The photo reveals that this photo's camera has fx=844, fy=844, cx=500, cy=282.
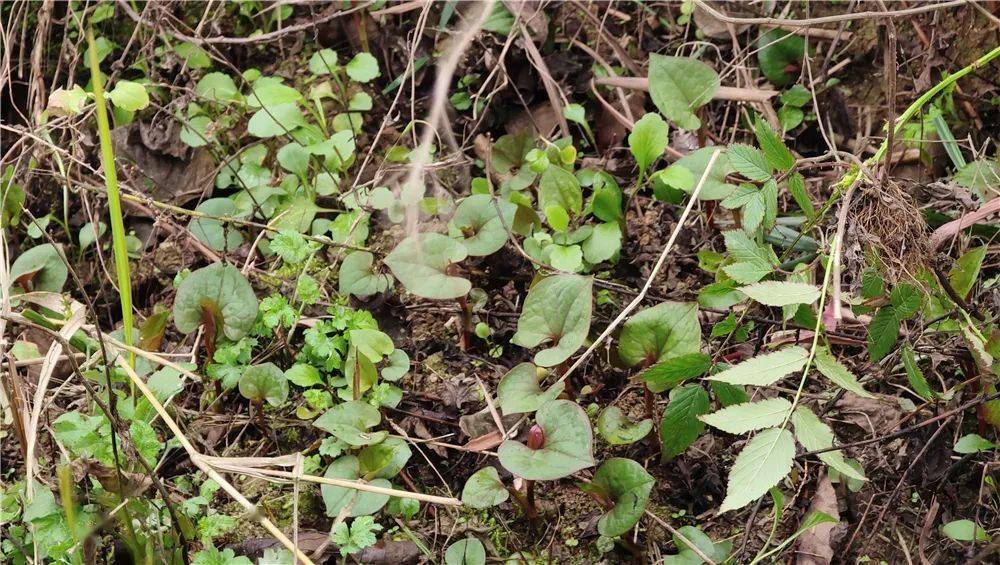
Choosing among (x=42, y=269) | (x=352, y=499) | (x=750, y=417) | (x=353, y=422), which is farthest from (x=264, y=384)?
(x=750, y=417)

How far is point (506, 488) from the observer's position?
1429mm

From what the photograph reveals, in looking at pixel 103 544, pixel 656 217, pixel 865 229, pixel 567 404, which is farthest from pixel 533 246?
pixel 103 544

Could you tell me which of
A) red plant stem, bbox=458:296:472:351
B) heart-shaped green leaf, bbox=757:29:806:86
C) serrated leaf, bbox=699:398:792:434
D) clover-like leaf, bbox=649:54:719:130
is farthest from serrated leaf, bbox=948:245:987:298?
red plant stem, bbox=458:296:472:351

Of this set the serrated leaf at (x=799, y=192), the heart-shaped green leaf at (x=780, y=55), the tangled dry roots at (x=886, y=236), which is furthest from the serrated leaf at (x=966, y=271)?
the heart-shaped green leaf at (x=780, y=55)

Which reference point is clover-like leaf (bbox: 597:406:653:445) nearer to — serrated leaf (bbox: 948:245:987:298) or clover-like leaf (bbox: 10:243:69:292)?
serrated leaf (bbox: 948:245:987:298)

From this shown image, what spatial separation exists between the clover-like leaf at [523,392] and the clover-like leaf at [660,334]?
0.14 meters

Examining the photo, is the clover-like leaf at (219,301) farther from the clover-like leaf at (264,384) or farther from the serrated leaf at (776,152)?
the serrated leaf at (776,152)

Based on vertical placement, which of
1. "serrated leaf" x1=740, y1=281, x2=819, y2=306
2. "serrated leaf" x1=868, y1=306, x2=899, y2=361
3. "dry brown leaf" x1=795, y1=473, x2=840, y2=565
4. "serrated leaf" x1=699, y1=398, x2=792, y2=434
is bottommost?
"dry brown leaf" x1=795, y1=473, x2=840, y2=565

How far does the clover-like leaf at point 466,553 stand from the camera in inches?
54.3

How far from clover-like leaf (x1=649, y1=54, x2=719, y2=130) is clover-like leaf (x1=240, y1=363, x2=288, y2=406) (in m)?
0.97

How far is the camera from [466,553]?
139cm

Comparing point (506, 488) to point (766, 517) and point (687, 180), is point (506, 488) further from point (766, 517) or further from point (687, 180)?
point (687, 180)

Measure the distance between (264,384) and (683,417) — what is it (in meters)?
0.76

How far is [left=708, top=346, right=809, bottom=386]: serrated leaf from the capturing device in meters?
1.06
